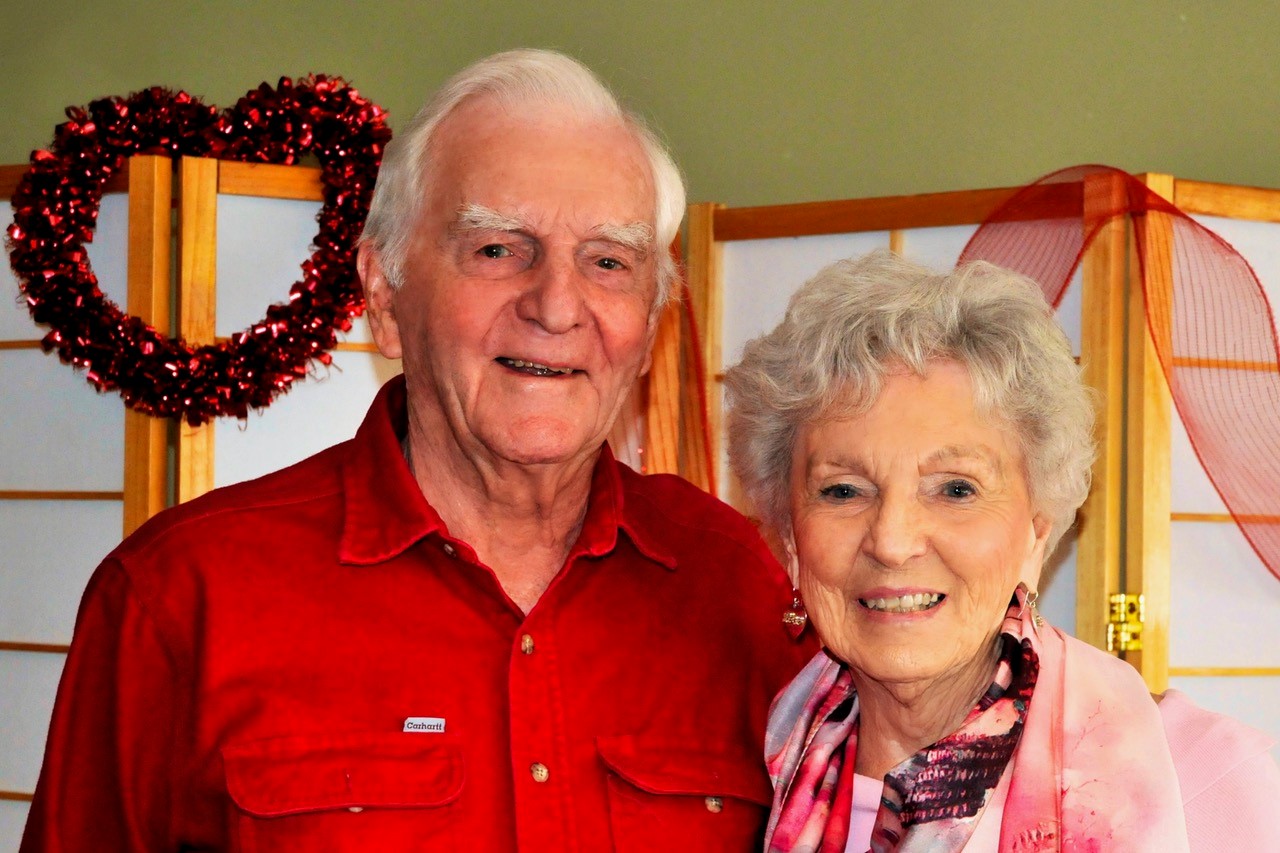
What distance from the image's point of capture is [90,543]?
11.2ft

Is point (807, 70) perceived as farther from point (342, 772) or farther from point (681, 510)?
point (342, 772)

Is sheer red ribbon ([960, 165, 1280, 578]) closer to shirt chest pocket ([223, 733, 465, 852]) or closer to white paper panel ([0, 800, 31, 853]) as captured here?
shirt chest pocket ([223, 733, 465, 852])

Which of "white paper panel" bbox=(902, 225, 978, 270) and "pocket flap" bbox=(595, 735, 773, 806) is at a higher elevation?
"white paper panel" bbox=(902, 225, 978, 270)

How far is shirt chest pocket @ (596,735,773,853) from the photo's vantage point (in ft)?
5.79

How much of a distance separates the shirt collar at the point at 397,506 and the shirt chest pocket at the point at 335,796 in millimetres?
226

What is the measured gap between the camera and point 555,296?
179 centimetres

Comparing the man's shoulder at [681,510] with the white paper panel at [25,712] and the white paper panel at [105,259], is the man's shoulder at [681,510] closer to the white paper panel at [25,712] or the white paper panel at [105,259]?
the white paper panel at [105,259]

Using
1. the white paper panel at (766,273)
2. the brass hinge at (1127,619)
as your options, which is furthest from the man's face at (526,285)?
the brass hinge at (1127,619)

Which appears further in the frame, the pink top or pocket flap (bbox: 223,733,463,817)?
pocket flap (bbox: 223,733,463,817)

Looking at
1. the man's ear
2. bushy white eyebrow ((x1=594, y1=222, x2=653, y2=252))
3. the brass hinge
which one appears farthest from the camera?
the brass hinge

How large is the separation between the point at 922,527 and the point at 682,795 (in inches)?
17.0

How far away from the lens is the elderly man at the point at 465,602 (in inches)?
67.1

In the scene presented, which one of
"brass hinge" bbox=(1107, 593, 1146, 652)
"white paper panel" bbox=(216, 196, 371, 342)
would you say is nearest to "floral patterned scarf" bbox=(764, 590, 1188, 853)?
"brass hinge" bbox=(1107, 593, 1146, 652)

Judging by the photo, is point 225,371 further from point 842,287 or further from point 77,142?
point 842,287
